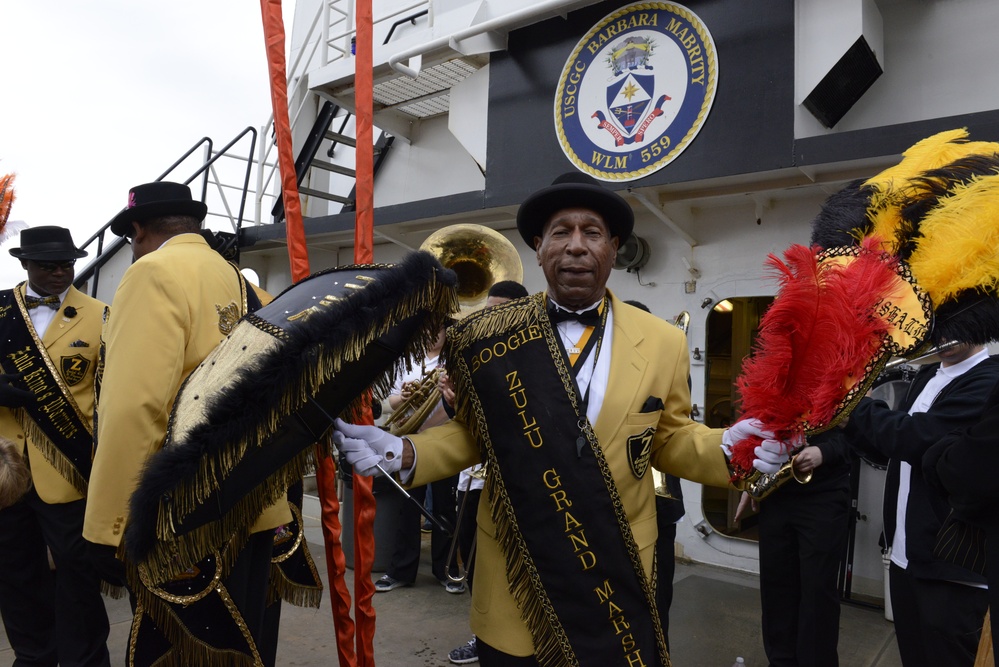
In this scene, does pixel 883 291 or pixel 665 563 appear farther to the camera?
pixel 665 563

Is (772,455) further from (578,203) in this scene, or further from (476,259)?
(476,259)

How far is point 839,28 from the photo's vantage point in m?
4.88

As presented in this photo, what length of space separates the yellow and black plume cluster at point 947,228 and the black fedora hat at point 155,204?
2306 millimetres

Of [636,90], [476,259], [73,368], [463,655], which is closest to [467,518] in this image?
[463,655]

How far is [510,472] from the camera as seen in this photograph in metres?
2.04

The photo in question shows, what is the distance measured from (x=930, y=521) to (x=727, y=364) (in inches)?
192

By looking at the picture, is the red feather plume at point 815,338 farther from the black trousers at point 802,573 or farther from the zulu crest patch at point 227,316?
the black trousers at point 802,573

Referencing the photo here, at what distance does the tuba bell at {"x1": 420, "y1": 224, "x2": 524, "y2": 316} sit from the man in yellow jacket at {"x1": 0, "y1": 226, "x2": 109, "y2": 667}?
89.3 inches

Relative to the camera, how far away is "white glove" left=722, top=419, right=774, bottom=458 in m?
1.78

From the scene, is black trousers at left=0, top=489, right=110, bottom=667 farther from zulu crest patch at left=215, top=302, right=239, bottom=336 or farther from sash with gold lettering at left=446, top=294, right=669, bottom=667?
sash with gold lettering at left=446, top=294, right=669, bottom=667

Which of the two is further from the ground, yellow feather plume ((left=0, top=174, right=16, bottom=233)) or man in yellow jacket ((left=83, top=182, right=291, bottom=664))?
yellow feather plume ((left=0, top=174, right=16, bottom=233))

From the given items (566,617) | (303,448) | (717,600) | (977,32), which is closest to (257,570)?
(303,448)

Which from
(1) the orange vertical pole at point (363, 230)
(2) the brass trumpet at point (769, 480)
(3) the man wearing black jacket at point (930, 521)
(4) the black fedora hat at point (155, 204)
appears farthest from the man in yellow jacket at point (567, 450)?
(4) the black fedora hat at point (155, 204)

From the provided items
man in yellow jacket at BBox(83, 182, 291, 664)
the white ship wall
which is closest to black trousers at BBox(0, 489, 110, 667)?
man in yellow jacket at BBox(83, 182, 291, 664)
